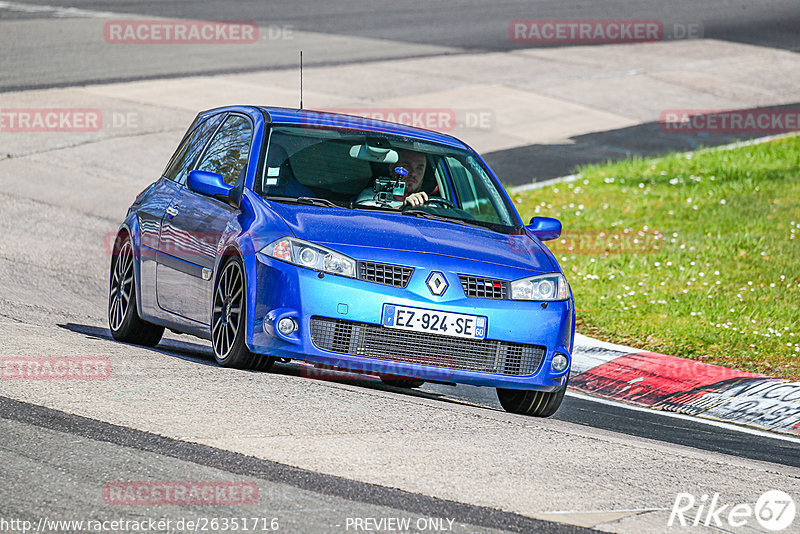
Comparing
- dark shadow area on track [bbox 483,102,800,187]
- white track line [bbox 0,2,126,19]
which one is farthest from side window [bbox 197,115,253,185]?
white track line [bbox 0,2,126,19]

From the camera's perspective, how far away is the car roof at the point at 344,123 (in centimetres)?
855

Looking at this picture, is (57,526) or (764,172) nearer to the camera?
(57,526)

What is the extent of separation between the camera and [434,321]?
23.7 feet

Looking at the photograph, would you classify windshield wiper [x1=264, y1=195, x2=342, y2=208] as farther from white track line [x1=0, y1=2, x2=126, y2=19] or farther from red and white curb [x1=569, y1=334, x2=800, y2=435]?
white track line [x1=0, y1=2, x2=126, y2=19]

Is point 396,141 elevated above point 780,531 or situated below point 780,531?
above

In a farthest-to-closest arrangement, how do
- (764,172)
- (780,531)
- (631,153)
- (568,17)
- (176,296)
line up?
(568,17) < (631,153) < (764,172) < (176,296) < (780,531)

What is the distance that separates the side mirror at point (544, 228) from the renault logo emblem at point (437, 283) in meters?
1.42

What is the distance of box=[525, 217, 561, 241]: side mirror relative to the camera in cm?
851

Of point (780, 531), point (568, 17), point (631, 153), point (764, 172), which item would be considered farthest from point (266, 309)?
point (568, 17)

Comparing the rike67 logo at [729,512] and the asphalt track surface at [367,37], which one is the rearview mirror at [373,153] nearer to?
the rike67 logo at [729,512]

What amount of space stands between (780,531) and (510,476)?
1159 millimetres

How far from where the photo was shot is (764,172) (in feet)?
61.1

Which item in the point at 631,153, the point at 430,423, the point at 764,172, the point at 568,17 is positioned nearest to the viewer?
the point at 430,423

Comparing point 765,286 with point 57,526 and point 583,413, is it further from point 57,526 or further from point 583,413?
point 57,526
